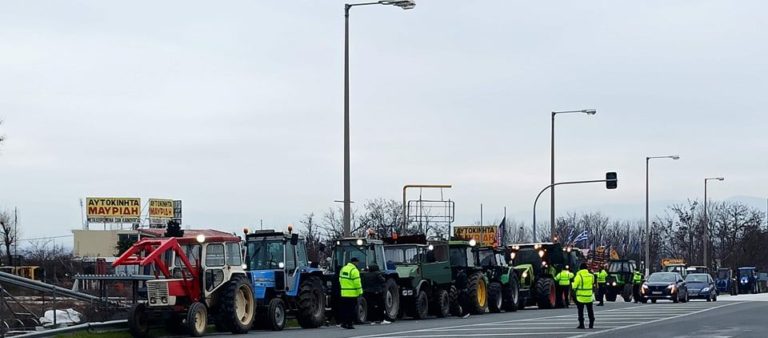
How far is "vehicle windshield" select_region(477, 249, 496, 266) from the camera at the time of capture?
41.4m

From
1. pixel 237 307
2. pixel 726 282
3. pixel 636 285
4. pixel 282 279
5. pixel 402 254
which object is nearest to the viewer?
pixel 237 307

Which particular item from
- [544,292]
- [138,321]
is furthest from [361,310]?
[544,292]

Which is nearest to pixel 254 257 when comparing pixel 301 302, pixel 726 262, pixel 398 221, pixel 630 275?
pixel 301 302

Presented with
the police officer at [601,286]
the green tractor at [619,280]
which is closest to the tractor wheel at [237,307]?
the police officer at [601,286]

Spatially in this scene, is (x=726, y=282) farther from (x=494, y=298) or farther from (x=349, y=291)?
(x=349, y=291)

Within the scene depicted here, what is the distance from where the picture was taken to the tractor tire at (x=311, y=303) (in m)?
29.9

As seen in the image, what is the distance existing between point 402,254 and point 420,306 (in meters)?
1.93

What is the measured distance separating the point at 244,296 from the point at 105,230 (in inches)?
2909

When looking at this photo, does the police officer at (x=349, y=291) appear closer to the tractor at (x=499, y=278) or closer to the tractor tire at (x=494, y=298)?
the tractor tire at (x=494, y=298)

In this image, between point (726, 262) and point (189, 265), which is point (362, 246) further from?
point (726, 262)

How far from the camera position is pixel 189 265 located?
26688 mm

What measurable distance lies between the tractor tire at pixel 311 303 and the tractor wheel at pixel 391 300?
2778 mm

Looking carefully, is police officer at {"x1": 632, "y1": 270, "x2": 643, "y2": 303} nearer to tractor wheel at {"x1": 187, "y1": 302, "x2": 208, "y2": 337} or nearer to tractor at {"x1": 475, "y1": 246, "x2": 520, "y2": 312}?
tractor at {"x1": 475, "y1": 246, "x2": 520, "y2": 312}

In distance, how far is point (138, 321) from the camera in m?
25.4
